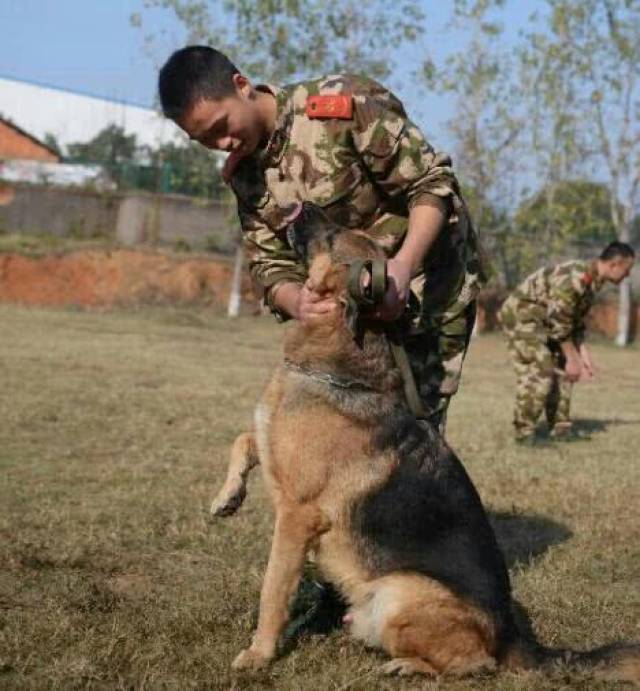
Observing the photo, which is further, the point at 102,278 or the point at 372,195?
the point at 102,278

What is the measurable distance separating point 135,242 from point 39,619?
25420 mm

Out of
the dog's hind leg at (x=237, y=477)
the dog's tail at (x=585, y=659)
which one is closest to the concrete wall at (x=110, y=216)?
the dog's hind leg at (x=237, y=477)

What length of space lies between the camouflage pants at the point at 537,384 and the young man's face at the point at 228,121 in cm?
676

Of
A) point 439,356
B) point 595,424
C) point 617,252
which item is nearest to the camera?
point 439,356

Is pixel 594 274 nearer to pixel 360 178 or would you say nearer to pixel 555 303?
pixel 555 303

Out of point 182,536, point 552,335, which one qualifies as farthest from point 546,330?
point 182,536

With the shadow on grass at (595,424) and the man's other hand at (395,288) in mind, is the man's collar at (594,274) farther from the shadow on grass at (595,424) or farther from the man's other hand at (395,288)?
the man's other hand at (395,288)

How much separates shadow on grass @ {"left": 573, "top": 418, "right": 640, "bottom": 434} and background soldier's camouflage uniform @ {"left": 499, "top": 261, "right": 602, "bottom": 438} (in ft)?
2.90

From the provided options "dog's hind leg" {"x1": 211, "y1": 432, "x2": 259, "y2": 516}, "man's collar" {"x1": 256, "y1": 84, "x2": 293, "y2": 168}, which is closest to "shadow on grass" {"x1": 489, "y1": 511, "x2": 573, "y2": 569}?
"dog's hind leg" {"x1": 211, "y1": 432, "x2": 259, "y2": 516}

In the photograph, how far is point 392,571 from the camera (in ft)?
12.9

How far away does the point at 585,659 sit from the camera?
3.88 m

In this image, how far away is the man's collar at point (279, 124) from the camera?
4.29 metres

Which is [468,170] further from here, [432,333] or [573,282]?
[432,333]

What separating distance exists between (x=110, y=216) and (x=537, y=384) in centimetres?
2083
